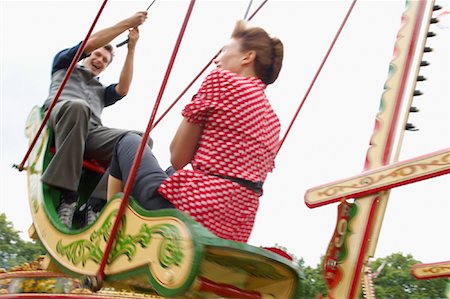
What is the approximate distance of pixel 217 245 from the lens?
1.42 m

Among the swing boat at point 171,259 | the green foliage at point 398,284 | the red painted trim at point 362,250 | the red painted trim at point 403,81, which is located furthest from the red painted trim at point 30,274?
the green foliage at point 398,284

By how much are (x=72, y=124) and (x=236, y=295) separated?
0.97m

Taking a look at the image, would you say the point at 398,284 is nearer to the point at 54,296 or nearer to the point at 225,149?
the point at 54,296

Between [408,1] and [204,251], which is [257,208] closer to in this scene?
[204,251]

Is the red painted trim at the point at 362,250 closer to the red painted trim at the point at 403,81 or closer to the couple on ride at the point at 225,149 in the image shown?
the red painted trim at the point at 403,81

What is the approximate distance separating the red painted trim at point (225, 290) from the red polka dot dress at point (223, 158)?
130 millimetres

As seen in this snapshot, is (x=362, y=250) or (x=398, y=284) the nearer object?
(x=362, y=250)

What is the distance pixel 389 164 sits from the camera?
6.13 ft

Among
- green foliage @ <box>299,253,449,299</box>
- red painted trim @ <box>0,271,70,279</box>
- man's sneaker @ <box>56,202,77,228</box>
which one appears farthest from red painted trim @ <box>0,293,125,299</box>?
green foliage @ <box>299,253,449,299</box>

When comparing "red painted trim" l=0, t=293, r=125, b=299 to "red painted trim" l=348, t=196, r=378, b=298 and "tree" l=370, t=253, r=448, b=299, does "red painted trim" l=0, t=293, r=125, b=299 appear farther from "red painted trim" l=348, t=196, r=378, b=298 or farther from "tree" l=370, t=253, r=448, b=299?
"tree" l=370, t=253, r=448, b=299

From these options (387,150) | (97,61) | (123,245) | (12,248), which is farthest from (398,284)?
(123,245)

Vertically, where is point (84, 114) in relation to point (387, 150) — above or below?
below

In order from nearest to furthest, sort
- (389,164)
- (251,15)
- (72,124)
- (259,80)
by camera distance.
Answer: (259,80), (389,164), (72,124), (251,15)

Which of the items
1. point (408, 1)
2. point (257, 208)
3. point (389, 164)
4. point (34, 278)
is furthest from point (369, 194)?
point (34, 278)
